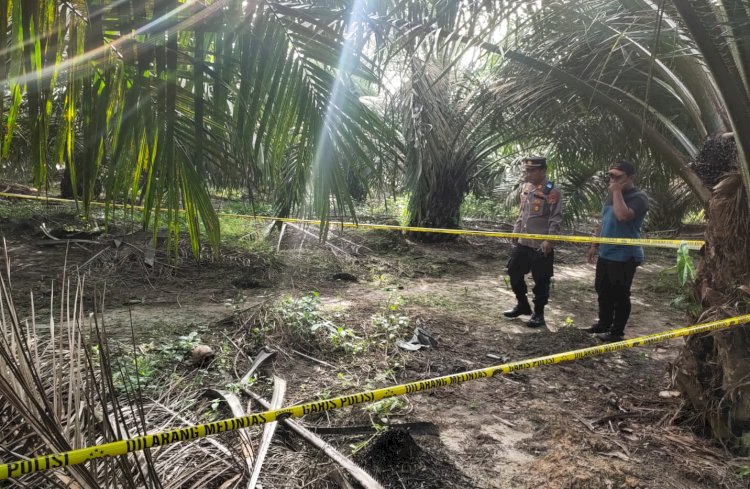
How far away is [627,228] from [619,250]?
0.19 metres

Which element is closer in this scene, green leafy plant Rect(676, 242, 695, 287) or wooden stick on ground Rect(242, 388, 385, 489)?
wooden stick on ground Rect(242, 388, 385, 489)

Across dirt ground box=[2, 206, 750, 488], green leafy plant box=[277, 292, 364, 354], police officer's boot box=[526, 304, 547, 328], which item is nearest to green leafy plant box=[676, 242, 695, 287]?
dirt ground box=[2, 206, 750, 488]

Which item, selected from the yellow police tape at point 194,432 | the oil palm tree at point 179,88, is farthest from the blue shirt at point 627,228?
the oil palm tree at point 179,88

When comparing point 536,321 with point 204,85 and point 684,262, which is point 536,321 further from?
point 204,85

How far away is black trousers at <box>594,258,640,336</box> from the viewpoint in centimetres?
384

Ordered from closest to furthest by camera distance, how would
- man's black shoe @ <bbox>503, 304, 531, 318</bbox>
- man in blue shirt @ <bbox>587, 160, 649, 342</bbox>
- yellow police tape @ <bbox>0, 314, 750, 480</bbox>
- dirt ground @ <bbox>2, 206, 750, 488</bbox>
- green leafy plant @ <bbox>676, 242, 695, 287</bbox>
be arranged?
yellow police tape @ <bbox>0, 314, 750, 480</bbox> → dirt ground @ <bbox>2, 206, 750, 488</bbox> → man in blue shirt @ <bbox>587, 160, 649, 342</bbox> → green leafy plant @ <bbox>676, 242, 695, 287</bbox> → man's black shoe @ <bbox>503, 304, 531, 318</bbox>

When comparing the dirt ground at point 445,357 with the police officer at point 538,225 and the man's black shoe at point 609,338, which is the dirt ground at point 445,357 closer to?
the man's black shoe at point 609,338

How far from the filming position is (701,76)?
10.9 feet

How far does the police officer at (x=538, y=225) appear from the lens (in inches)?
162

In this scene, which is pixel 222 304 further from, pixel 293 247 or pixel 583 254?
pixel 583 254

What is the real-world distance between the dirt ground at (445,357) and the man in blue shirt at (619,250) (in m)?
0.31

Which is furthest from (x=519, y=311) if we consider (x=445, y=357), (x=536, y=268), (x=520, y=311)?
(x=445, y=357)

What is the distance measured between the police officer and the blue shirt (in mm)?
402

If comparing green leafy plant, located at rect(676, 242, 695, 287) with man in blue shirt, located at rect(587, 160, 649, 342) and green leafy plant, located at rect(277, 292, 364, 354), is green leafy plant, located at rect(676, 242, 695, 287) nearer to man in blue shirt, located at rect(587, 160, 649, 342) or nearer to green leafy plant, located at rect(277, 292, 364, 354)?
man in blue shirt, located at rect(587, 160, 649, 342)
